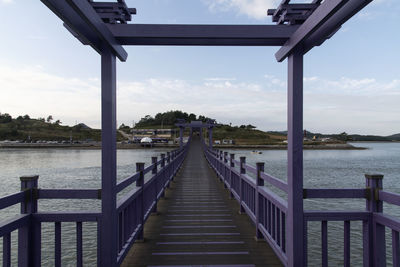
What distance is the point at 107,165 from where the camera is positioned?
2.83 m

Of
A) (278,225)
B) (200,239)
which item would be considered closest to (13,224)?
(200,239)

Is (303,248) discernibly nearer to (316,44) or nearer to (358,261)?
(316,44)

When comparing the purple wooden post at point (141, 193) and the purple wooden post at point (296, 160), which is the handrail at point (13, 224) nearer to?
the purple wooden post at point (141, 193)

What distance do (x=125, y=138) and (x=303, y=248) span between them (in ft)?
358

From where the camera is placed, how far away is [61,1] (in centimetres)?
198

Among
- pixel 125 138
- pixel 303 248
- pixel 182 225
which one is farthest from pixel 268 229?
pixel 125 138

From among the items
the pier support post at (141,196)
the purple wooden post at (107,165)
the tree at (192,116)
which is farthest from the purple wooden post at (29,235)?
the tree at (192,116)

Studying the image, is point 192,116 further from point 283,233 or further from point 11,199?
point 11,199

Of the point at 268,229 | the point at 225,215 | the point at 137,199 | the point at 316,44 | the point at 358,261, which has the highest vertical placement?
the point at 316,44

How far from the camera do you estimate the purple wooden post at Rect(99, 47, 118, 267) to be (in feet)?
9.27

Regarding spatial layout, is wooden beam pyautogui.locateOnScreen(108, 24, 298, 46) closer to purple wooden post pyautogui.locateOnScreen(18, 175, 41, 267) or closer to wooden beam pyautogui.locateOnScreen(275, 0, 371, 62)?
wooden beam pyautogui.locateOnScreen(275, 0, 371, 62)

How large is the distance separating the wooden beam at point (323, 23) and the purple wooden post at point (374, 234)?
1.52m

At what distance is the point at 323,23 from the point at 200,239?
362 cm

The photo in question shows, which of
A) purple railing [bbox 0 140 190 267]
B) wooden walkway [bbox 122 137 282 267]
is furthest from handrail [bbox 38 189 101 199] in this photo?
wooden walkway [bbox 122 137 282 267]
